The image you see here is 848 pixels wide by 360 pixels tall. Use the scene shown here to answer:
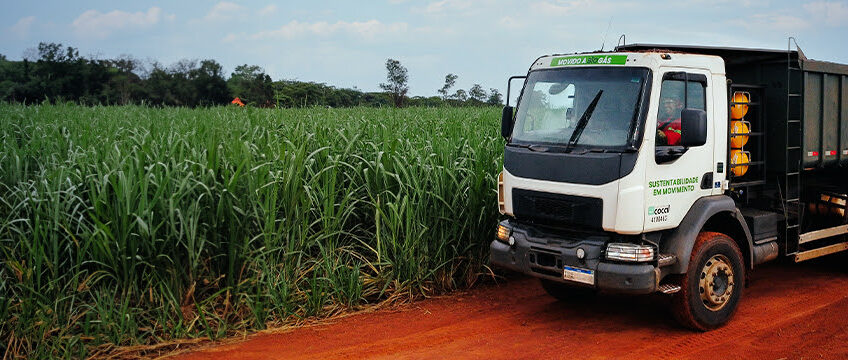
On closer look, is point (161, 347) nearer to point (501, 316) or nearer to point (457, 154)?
point (501, 316)

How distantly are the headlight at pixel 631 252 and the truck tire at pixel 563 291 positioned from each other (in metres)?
1.22

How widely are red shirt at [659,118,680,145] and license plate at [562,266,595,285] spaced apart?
1228 mm

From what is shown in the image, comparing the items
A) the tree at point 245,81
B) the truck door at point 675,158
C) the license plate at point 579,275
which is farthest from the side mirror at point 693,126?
the tree at point 245,81

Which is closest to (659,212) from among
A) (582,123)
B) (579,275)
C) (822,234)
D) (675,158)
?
(675,158)

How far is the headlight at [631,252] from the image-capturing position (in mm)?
5305

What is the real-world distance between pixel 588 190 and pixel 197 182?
3045 millimetres

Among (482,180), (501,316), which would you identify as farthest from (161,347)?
(482,180)

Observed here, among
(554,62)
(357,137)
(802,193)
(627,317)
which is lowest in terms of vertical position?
(627,317)

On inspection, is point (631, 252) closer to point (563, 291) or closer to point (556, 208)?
point (556, 208)

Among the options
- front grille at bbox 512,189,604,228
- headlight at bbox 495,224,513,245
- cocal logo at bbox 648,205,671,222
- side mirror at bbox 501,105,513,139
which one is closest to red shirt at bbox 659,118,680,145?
cocal logo at bbox 648,205,671,222

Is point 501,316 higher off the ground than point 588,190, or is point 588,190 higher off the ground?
point 588,190

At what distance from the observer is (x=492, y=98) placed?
21734mm

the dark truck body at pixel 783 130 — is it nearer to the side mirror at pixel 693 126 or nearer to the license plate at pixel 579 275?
the side mirror at pixel 693 126

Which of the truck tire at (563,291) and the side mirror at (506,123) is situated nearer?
the side mirror at (506,123)
